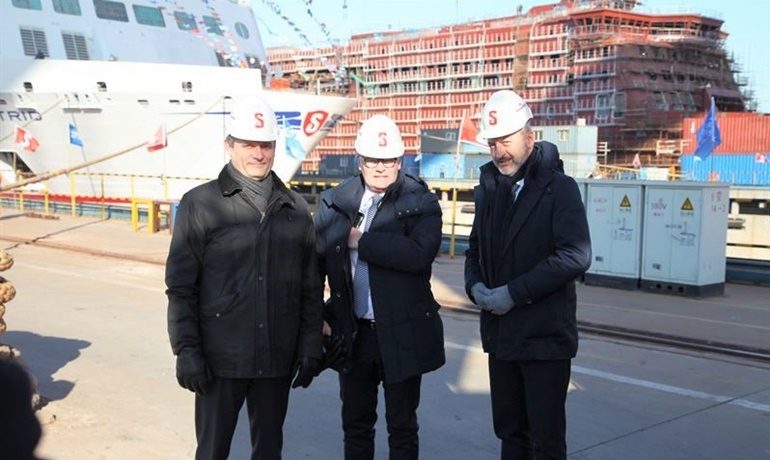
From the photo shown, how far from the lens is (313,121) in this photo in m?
28.6

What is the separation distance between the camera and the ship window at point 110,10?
2897 centimetres

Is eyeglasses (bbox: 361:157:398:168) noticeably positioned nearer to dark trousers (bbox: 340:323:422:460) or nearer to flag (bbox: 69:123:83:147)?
dark trousers (bbox: 340:323:422:460)

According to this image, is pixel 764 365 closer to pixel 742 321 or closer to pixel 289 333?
pixel 742 321

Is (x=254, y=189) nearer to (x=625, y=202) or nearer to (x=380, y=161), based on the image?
(x=380, y=161)

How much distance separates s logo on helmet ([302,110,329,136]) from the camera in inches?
1115

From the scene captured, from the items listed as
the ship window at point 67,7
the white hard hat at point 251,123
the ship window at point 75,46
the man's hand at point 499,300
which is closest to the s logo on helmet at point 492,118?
the man's hand at point 499,300

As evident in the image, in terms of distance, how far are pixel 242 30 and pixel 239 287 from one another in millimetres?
30703

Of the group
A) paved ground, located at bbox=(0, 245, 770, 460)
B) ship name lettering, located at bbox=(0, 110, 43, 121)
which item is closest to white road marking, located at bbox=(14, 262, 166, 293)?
paved ground, located at bbox=(0, 245, 770, 460)

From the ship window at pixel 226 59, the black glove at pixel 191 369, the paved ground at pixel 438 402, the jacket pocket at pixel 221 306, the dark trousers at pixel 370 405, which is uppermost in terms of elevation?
the ship window at pixel 226 59

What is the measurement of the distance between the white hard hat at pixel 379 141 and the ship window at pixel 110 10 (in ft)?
89.4

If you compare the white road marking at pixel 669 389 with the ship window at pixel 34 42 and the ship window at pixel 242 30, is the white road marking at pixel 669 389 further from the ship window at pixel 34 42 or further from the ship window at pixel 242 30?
the ship window at pixel 242 30

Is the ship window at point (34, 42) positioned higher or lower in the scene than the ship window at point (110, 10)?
lower

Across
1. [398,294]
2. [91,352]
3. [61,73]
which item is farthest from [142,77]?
[398,294]

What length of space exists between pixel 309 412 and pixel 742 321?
620 cm
